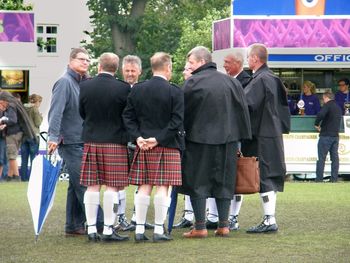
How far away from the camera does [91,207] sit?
11109mm

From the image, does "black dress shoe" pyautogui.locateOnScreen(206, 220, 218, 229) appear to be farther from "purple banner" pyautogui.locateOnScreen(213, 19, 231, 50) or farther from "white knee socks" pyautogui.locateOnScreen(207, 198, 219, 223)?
"purple banner" pyautogui.locateOnScreen(213, 19, 231, 50)

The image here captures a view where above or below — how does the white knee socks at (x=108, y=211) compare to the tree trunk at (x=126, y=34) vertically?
below

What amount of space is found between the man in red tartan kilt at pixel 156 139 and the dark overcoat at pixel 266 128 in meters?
1.27

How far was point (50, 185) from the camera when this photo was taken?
11.3 metres

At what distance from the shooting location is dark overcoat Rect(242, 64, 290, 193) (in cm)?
1215

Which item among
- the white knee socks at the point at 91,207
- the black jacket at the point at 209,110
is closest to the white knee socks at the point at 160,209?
the white knee socks at the point at 91,207

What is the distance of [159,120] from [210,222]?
197 cm

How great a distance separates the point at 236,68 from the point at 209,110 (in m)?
1.07

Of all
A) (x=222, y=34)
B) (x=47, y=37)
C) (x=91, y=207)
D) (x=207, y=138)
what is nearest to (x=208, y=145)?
(x=207, y=138)

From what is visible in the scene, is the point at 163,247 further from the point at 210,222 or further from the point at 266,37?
the point at 266,37

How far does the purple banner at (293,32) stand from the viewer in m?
26.3

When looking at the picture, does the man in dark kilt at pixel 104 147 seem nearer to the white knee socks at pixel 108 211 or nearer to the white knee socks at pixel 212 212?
the white knee socks at pixel 108 211

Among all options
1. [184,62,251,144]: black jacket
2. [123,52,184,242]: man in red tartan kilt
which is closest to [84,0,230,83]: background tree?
[184,62,251,144]: black jacket

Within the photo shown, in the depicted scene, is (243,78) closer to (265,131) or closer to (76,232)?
(265,131)
